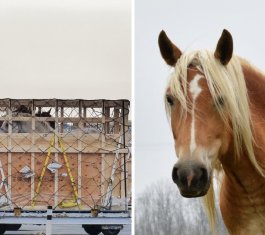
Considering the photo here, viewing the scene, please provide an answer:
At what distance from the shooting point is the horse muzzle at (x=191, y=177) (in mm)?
1535

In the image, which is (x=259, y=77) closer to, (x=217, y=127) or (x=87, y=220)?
(x=217, y=127)

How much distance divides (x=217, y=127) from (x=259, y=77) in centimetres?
30

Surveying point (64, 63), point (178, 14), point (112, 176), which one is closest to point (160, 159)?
point (178, 14)

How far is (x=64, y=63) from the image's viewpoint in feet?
10.4


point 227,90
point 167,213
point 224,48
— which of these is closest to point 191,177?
point 227,90

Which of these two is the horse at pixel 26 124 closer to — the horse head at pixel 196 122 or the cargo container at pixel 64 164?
the cargo container at pixel 64 164

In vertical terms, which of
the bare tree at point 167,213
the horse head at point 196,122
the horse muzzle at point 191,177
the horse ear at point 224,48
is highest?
the horse ear at point 224,48

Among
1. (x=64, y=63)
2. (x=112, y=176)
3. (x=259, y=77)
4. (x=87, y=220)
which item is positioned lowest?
(x=87, y=220)

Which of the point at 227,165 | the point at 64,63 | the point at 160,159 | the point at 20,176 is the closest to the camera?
the point at 227,165

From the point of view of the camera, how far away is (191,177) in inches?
60.4

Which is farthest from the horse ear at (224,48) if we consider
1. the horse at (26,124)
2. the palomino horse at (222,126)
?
the horse at (26,124)

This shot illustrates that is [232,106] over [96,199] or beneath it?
over

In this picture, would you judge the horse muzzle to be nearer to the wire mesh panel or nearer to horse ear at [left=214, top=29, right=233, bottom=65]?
horse ear at [left=214, top=29, right=233, bottom=65]

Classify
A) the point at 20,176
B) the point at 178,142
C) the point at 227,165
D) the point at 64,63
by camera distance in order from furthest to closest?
the point at 20,176 < the point at 64,63 < the point at 227,165 < the point at 178,142
